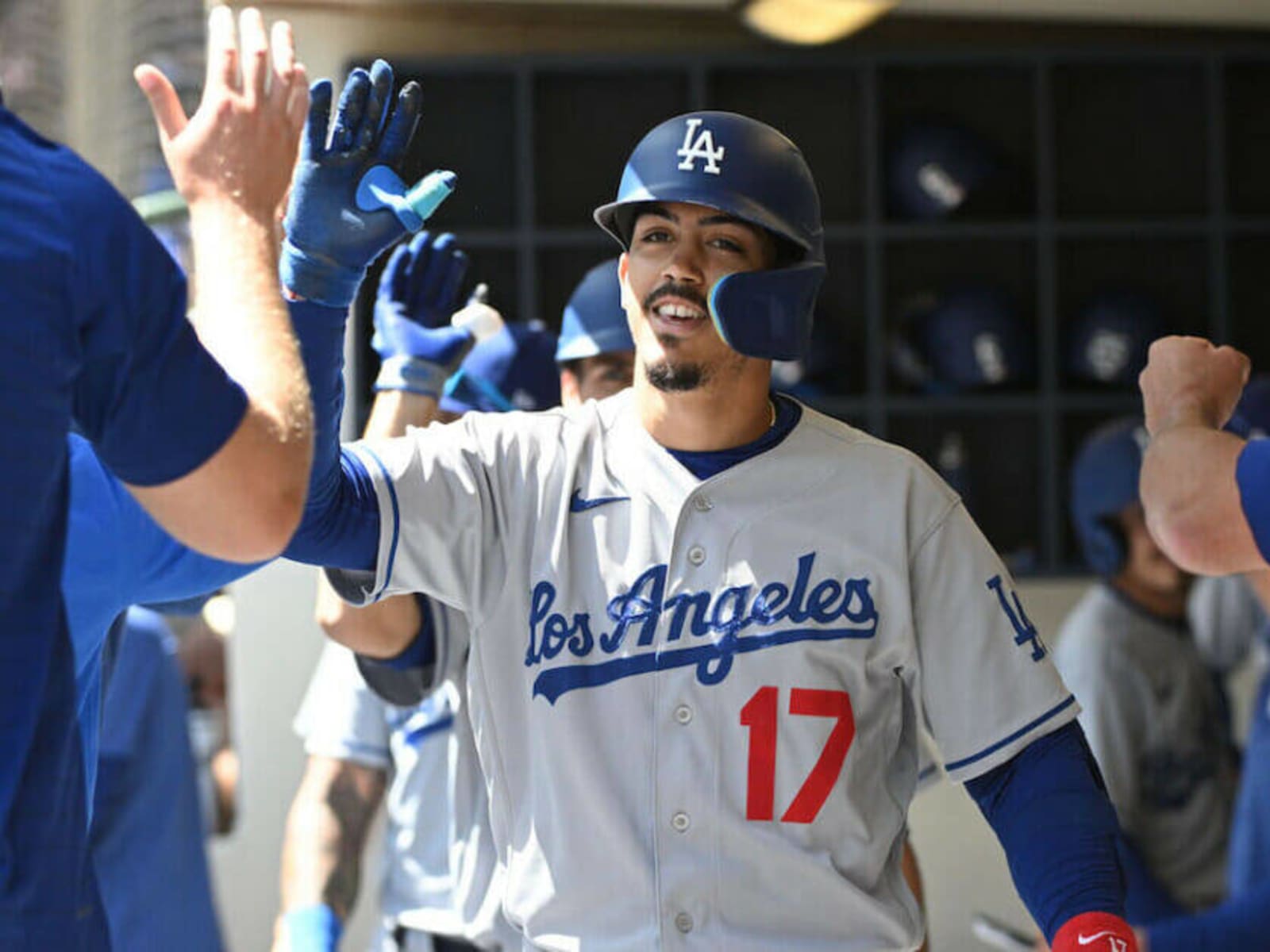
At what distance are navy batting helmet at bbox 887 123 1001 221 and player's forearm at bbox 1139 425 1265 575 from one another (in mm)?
2940

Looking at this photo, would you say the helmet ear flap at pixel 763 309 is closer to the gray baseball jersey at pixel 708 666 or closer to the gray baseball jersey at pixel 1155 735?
the gray baseball jersey at pixel 708 666

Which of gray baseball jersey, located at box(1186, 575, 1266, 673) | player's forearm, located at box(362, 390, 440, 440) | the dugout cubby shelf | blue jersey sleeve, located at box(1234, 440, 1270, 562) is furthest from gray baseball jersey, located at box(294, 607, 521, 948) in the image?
gray baseball jersey, located at box(1186, 575, 1266, 673)

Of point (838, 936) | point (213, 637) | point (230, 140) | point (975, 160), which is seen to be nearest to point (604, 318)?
point (838, 936)

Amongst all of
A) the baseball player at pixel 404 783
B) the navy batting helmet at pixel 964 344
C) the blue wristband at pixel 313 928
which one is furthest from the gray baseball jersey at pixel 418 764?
the navy batting helmet at pixel 964 344

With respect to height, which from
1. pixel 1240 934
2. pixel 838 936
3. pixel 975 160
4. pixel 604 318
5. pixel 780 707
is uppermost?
pixel 975 160

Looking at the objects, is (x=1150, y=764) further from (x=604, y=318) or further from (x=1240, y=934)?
(x=604, y=318)

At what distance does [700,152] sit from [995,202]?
2.97m

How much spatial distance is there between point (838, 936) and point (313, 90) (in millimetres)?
986

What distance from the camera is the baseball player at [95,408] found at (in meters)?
1.40

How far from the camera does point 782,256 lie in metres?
2.16

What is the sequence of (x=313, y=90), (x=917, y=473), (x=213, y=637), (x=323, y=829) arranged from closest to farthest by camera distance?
(x=313, y=90), (x=917, y=473), (x=323, y=829), (x=213, y=637)

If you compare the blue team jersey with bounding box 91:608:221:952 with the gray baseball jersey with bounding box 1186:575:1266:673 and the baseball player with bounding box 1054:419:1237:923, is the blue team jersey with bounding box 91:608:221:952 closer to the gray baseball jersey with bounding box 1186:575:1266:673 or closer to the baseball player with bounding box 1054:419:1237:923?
the baseball player with bounding box 1054:419:1237:923

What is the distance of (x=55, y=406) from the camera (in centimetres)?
141

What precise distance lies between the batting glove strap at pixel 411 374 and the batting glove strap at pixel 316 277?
54 cm
